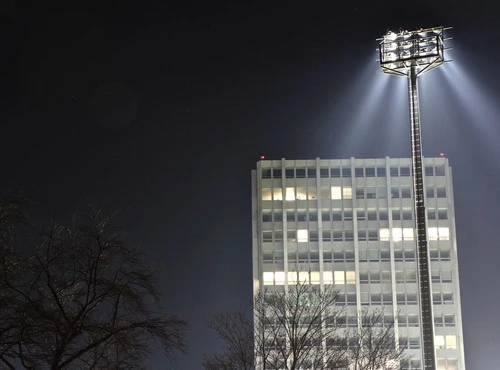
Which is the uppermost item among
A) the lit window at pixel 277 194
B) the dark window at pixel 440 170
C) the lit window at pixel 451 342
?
the dark window at pixel 440 170

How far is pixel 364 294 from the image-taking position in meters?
157

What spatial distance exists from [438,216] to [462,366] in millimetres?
27395

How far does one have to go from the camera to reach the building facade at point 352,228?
15625 centimetres

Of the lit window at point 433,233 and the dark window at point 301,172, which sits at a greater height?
the dark window at point 301,172

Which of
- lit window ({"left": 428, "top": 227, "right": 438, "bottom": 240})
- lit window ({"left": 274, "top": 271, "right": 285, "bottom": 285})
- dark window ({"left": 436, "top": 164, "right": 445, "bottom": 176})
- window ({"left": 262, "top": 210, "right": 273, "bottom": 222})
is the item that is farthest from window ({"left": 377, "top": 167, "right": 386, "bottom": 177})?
lit window ({"left": 274, "top": 271, "right": 285, "bottom": 285})

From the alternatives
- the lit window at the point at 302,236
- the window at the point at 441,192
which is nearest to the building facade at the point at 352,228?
the lit window at the point at 302,236

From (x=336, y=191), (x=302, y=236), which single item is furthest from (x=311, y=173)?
(x=302, y=236)

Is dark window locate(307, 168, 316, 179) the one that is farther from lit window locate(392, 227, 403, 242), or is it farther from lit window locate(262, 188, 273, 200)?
lit window locate(392, 227, 403, 242)

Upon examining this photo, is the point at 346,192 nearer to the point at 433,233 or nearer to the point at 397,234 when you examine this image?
the point at 397,234

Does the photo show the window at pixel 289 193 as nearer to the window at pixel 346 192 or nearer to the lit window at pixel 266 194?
the lit window at pixel 266 194

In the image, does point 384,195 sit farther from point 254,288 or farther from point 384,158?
point 254,288

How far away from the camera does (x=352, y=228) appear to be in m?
160

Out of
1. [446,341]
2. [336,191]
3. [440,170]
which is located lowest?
[446,341]

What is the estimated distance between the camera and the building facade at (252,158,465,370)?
156250 mm
